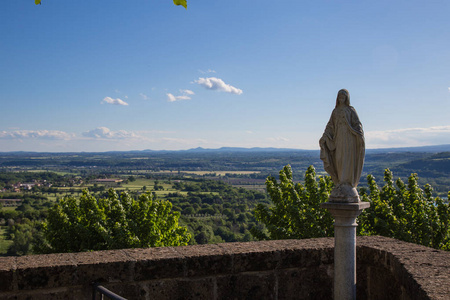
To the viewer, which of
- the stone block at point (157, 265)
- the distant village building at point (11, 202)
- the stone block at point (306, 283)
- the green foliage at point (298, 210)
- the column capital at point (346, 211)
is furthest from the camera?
the distant village building at point (11, 202)

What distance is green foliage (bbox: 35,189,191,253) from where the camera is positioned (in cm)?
1620

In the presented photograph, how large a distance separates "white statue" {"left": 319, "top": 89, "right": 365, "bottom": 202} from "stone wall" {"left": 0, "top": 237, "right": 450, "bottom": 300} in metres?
0.81

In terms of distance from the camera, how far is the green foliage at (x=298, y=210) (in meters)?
15.5

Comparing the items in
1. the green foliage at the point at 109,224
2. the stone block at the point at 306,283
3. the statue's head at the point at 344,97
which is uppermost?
the statue's head at the point at 344,97

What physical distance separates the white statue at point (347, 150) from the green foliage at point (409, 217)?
10516mm

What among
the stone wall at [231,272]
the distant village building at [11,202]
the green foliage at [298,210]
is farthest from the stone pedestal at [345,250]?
the distant village building at [11,202]

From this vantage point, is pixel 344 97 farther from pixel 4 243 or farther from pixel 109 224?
pixel 4 243

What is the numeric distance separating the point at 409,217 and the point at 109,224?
11019 millimetres

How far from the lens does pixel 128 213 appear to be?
17.3 metres

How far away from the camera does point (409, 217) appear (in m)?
14.6

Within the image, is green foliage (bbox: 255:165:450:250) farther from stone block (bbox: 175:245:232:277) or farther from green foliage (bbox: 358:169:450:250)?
stone block (bbox: 175:245:232:277)

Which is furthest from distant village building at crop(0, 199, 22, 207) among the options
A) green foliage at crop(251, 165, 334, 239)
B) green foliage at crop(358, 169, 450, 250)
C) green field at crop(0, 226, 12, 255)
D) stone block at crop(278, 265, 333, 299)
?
stone block at crop(278, 265, 333, 299)

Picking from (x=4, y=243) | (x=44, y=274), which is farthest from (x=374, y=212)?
(x=4, y=243)

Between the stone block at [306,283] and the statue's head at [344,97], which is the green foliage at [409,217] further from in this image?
the statue's head at [344,97]
